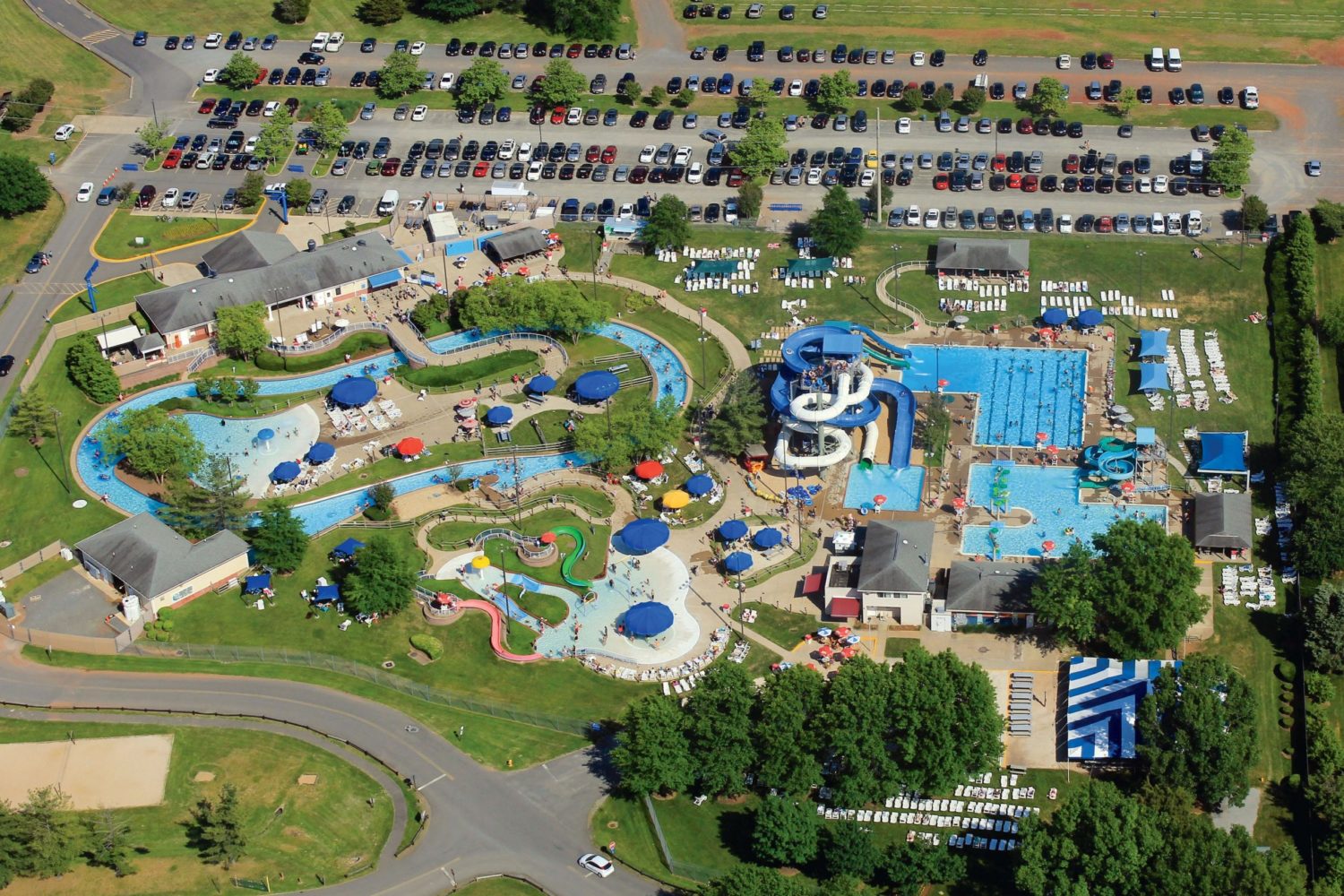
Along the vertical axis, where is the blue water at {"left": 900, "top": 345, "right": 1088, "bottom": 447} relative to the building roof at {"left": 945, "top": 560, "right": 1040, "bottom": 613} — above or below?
above

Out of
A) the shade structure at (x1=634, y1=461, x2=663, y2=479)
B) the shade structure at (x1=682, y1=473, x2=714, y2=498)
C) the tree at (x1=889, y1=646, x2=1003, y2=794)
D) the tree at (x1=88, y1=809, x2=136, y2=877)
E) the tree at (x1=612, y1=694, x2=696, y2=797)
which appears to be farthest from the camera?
the shade structure at (x1=634, y1=461, x2=663, y2=479)

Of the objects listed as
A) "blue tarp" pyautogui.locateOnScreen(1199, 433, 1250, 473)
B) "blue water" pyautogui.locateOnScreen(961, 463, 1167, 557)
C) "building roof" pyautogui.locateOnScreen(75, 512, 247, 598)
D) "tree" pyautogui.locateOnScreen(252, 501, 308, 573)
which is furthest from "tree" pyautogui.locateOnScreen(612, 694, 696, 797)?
"blue tarp" pyautogui.locateOnScreen(1199, 433, 1250, 473)

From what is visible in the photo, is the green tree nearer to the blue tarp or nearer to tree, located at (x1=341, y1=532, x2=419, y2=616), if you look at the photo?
tree, located at (x1=341, y1=532, x2=419, y2=616)

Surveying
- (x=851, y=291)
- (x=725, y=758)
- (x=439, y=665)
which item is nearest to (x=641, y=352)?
(x=851, y=291)

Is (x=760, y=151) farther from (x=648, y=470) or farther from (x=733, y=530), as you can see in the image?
(x=733, y=530)

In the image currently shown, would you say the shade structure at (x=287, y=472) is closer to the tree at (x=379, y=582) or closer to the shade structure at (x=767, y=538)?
the tree at (x=379, y=582)

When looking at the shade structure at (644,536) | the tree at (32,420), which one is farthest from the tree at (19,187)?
the shade structure at (644,536)

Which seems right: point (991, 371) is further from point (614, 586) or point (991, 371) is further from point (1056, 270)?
point (614, 586)
